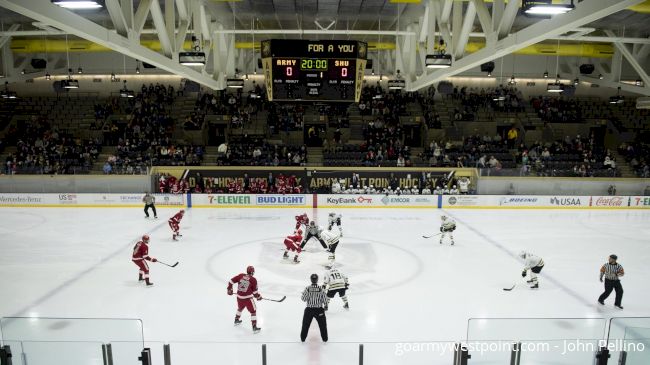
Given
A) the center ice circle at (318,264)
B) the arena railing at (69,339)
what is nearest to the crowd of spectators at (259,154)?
the center ice circle at (318,264)

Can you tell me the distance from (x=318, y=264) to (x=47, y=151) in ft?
63.7

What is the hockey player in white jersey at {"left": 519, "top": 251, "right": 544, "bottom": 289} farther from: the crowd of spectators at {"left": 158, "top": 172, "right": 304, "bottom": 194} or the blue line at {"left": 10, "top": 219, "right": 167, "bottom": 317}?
the crowd of spectators at {"left": 158, "top": 172, "right": 304, "bottom": 194}

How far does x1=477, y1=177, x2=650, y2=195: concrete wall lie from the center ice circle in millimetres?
9747

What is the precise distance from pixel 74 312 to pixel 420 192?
51.4 ft

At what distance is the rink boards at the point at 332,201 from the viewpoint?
19938mm

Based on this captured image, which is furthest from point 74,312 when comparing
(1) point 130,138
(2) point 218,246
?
(1) point 130,138

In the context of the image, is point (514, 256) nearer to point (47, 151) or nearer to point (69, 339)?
point (69, 339)

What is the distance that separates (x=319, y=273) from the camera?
11078mm

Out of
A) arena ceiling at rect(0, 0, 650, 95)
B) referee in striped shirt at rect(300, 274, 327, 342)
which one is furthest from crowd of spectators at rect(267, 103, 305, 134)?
referee in striped shirt at rect(300, 274, 327, 342)

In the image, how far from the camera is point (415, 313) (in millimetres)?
8688

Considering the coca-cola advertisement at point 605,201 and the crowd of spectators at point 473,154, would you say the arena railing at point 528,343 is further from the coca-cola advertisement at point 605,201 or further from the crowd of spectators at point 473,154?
the coca-cola advertisement at point 605,201

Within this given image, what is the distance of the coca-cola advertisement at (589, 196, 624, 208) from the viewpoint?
20500mm

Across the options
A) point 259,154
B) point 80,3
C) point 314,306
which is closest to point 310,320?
point 314,306

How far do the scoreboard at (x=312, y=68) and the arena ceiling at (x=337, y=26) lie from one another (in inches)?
70.1
